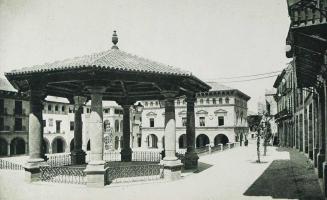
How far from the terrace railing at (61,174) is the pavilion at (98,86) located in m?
0.32

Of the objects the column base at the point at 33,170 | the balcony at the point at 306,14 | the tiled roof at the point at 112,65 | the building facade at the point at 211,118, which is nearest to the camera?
the balcony at the point at 306,14

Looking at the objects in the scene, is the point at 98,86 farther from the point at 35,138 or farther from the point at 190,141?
the point at 190,141

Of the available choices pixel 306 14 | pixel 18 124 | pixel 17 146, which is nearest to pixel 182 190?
pixel 306 14

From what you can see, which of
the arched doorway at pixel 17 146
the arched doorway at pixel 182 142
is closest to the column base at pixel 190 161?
the arched doorway at pixel 17 146

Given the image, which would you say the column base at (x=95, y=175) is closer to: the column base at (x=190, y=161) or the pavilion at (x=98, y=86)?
the pavilion at (x=98, y=86)

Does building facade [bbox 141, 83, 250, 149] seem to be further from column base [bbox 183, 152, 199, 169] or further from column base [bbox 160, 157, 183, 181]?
column base [bbox 160, 157, 183, 181]

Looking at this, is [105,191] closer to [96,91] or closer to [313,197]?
[96,91]

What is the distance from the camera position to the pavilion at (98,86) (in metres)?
13.8

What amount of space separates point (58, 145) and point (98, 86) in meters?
47.7

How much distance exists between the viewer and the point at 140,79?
49.8 feet

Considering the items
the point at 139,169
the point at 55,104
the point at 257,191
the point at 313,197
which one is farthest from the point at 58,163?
the point at 55,104

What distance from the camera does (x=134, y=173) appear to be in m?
16.4

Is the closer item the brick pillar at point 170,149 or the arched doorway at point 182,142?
the brick pillar at point 170,149

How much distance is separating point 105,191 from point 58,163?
32.6 ft
